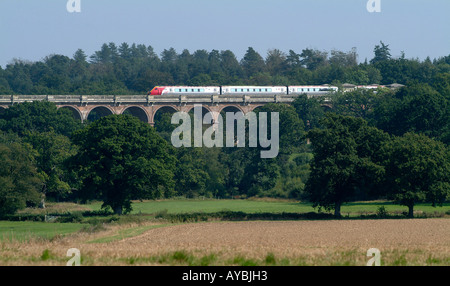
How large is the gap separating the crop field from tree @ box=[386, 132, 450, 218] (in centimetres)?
264

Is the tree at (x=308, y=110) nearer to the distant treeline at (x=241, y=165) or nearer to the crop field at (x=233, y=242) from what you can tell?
the distant treeline at (x=241, y=165)

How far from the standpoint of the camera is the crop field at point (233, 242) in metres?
28.3

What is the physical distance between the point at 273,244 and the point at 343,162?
2722 cm

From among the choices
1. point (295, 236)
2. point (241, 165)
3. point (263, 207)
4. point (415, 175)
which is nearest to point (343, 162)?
point (415, 175)

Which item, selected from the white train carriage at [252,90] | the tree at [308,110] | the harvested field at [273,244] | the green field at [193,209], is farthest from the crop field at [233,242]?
the white train carriage at [252,90]

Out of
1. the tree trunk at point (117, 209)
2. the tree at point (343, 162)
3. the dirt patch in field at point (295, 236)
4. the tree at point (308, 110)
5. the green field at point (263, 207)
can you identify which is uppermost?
the tree at point (308, 110)

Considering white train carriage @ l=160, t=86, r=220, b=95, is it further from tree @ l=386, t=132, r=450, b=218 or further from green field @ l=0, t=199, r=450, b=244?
tree @ l=386, t=132, r=450, b=218

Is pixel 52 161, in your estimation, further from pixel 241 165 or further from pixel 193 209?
pixel 241 165

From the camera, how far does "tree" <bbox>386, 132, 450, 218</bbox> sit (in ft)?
205

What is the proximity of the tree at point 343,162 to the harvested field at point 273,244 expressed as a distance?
5312mm

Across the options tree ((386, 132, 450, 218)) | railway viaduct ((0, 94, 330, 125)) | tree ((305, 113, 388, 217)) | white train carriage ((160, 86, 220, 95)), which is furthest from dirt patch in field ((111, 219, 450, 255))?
white train carriage ((160, 86, 220, 95))

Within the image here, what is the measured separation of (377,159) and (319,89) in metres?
93.7

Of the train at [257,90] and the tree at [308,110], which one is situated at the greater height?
the train at [257,90]

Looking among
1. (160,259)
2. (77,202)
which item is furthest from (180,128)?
(160,259)
